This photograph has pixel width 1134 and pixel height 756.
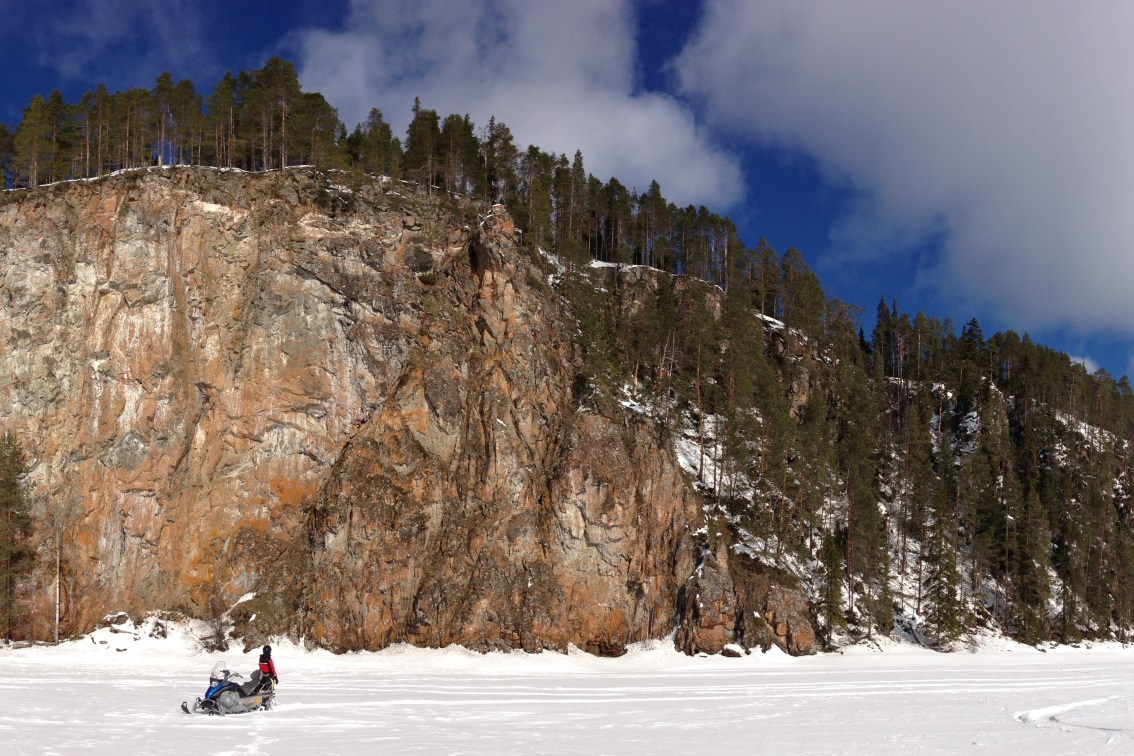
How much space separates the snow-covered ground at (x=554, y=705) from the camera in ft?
49.4

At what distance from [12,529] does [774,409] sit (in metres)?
42.7

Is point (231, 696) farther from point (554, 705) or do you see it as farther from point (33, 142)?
point (33, 142)

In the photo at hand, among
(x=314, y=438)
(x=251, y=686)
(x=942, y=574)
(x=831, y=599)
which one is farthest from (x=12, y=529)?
(x=942, y=574)

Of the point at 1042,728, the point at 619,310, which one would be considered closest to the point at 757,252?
the point at 619,310

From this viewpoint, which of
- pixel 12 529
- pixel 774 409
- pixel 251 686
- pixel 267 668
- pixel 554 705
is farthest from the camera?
pixel 774 409

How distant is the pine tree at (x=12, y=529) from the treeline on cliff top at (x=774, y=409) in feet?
1.69

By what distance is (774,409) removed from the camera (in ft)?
162

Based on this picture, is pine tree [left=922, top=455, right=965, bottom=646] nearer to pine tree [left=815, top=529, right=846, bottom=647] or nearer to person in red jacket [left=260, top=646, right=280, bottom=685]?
pine tree [left=815, top=529, right=846, bottom=647]

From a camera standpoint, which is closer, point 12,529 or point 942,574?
point 12,529

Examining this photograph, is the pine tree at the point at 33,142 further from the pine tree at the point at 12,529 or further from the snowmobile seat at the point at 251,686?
the snowmobile seat at the point at 251,686

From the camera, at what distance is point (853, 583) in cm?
4703

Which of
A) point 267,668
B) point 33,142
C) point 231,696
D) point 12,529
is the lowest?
point 231,696

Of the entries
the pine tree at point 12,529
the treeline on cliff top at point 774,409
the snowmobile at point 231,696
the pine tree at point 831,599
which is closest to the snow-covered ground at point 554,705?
the snowmobile at point 231,696

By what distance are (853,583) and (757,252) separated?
42.8 meters
